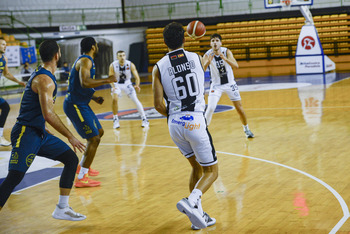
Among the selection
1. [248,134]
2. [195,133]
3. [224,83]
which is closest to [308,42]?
[224,83]

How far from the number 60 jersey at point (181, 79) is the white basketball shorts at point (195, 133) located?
7cm

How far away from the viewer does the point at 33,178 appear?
7363mm

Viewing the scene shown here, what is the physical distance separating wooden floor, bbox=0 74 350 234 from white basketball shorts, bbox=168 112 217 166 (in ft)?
2.29

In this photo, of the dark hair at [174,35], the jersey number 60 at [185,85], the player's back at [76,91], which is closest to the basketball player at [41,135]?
the jersey number 60 at [185,85]

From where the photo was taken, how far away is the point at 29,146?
4914 millimetres

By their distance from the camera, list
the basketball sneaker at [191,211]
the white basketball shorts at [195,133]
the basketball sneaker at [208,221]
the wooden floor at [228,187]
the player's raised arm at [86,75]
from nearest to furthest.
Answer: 1. the basketball sneaker at [191,211]
2. the white basketball shorts at [195,133]
3. the basketball sneaker at [208,221]
4. the wooden floor at [228,187]
5. the player's raised arm at [86,75]

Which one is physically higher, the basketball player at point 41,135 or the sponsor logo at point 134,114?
the basketball player at point 41,135

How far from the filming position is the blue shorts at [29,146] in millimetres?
4867

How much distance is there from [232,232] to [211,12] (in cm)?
2551

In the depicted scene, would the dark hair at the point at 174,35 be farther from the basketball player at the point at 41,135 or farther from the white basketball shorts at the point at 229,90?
the white basketball shorts at the point at 229,90

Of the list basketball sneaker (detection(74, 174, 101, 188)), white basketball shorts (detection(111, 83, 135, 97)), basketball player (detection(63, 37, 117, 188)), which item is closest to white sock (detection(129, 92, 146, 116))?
white basketball shorts (detection(111, 83, 135, 97))

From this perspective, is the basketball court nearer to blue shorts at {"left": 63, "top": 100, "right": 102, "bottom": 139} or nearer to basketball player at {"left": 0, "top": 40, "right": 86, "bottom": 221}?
basketball player at {"left": 0, "top": 40, "right": 86, "bottom": 221}

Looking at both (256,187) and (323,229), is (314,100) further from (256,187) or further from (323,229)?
(323,229)

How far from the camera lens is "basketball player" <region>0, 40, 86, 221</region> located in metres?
4.80
